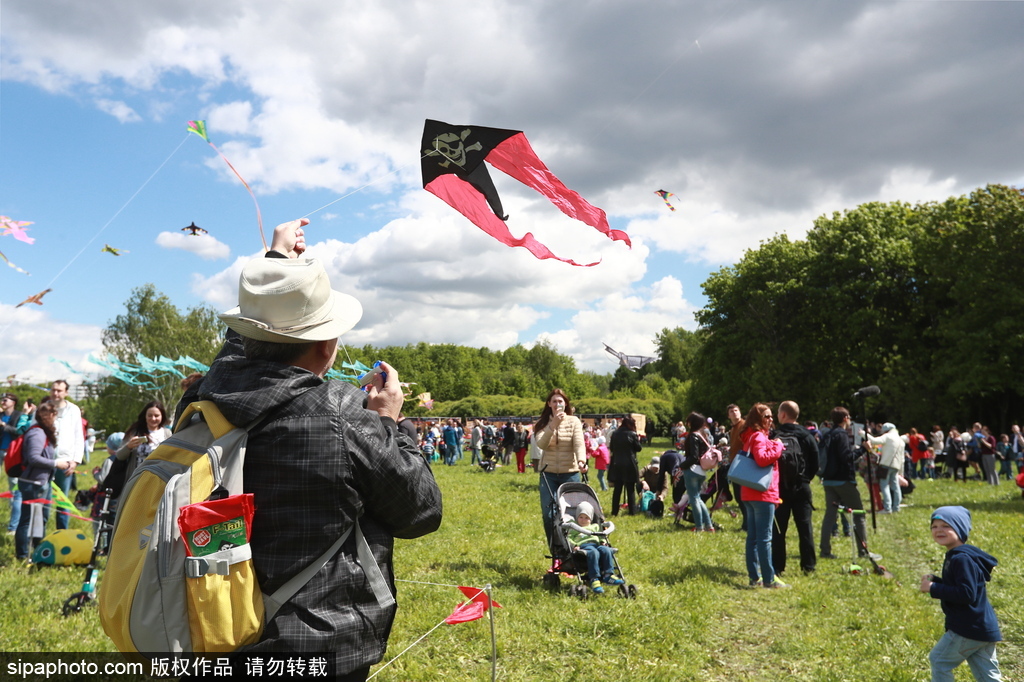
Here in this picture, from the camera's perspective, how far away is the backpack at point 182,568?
5.26 feet

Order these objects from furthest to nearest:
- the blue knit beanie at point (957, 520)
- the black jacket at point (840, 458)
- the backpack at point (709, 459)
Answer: the backpack at point (709, 459) → the black jacket at point (840, 458) → the blue knit beanie at point (957, 520)

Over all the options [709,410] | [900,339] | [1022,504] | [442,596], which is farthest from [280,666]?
[709,410]

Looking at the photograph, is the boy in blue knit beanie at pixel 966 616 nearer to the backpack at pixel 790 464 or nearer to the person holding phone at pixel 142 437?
the backpack at pixel 790 464

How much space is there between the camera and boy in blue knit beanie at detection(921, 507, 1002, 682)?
12.1 ft

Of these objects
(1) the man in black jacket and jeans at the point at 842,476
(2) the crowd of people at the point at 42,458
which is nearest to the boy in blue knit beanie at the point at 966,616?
(1) the man in black jacket and jeans at the point at 842,476

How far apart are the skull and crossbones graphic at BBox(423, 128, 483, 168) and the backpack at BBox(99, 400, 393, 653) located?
8.78 feet

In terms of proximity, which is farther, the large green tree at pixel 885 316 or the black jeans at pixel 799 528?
the large green tree at pixel 885 316

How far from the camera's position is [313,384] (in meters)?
1.85

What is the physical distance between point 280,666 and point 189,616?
0.27m

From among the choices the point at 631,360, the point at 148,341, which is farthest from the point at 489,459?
the point at 148,341

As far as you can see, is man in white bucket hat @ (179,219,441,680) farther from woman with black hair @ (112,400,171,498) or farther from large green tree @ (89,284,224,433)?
large green tree @ (89,284,224,433)

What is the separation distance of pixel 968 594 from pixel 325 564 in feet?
11.8

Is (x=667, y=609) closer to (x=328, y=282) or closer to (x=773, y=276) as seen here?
(x=328, y=282)

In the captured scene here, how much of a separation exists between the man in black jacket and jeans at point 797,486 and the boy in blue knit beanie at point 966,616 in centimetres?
360
